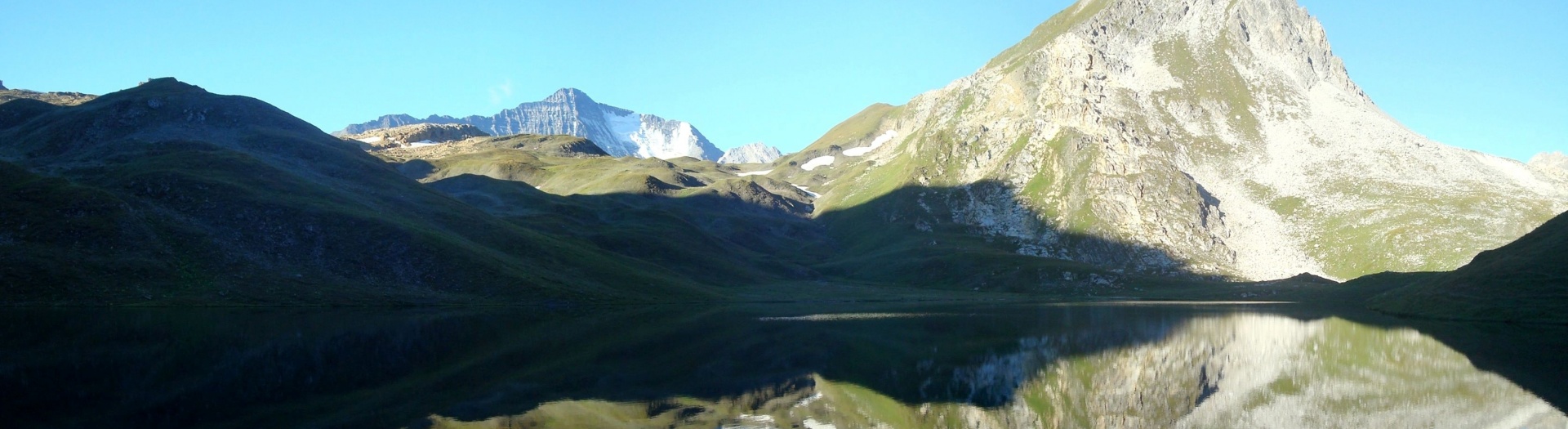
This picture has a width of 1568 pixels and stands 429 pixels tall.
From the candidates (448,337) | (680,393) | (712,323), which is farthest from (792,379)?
(712,323)

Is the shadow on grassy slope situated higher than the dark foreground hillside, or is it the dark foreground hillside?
the dark foreground hillside

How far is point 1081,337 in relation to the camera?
77.1 m

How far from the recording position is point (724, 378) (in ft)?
168

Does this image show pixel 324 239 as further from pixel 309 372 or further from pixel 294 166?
pixel 309 372

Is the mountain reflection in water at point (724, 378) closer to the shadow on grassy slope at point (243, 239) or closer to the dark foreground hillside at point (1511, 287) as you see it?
the dark foreground hillside at point (1511, 287)

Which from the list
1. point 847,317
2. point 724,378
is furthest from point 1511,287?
point 724,378

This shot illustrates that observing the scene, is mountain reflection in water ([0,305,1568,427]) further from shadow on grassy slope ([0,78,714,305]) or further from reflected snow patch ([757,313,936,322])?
shadow on grassy slope ([0,78,714,305])

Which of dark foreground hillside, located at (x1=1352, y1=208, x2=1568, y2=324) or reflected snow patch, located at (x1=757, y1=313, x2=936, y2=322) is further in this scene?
reflected snow patch, located at (x1=757, y1=313, x2=936, y2=322)

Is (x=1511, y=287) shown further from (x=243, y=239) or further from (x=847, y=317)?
(x=243, y=239)

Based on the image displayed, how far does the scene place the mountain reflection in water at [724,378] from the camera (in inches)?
1454

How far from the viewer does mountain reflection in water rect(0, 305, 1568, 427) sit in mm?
36938

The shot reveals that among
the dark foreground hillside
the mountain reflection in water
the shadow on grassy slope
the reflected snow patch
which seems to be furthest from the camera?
the reflected snow patch

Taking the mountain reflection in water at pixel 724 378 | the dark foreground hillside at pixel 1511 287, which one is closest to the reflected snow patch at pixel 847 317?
the mountain reflection in water at pixel 724 378

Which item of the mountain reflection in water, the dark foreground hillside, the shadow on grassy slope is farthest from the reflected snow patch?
the dark foreground hillside
